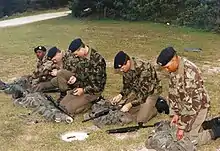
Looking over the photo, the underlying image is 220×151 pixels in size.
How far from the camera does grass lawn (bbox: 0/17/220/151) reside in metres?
6.45

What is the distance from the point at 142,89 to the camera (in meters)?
6.96

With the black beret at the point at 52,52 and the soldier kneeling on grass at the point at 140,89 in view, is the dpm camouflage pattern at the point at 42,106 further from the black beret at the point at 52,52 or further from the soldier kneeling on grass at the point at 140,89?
the soldier kneeling on grass at the point at 140,89

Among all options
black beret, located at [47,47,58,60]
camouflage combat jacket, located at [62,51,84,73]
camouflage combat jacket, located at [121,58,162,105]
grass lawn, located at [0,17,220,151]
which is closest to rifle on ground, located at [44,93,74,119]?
grass lawn, located at [0,17,220,151]

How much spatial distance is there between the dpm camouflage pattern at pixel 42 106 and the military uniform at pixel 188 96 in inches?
81.7

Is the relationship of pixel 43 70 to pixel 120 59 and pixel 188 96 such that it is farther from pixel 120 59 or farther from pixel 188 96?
pixel 188 96

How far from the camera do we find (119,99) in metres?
7.32

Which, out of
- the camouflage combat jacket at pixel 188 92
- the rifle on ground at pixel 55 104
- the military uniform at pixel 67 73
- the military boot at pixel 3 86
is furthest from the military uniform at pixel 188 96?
the military boot at pixel 3 86

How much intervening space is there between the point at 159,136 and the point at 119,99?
4.57ft

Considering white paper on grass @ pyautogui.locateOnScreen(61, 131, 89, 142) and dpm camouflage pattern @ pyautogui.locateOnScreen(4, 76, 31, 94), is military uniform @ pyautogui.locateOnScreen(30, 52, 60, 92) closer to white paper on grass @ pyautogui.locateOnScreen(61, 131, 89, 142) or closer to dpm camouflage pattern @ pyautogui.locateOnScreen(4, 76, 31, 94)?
dpm camouflage pattern @ pyautogui.locateOnScreen(4, 76, 31, 94)

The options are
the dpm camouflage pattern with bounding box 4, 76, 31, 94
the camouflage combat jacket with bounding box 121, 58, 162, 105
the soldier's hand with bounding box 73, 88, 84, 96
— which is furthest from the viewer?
the dpm camouflage pattern with bounding box 4, 76, 31, 94

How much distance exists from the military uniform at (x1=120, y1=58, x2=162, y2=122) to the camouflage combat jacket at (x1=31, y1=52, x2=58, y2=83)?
193cm

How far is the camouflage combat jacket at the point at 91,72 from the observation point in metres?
7.39

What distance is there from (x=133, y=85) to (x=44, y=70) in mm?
2208

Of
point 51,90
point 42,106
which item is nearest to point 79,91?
point 42,106
